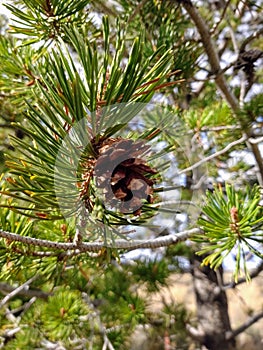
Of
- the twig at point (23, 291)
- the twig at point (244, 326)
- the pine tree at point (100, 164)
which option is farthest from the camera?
the twig at point (244, 326)

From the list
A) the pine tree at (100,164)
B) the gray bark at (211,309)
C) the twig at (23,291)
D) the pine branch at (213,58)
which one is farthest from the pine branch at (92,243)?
the gray bark at (211,309)

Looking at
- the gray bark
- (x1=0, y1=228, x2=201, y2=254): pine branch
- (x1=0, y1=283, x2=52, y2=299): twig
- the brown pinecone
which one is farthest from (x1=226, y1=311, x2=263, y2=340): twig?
the brown pinecone

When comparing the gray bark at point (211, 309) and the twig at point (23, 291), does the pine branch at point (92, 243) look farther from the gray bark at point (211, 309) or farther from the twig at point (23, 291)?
the gray bark at point (211, 309)

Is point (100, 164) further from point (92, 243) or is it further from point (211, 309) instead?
point (211, 309)

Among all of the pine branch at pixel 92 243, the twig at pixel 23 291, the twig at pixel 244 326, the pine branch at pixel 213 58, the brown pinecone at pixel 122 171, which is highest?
the pine branch at pixel 213 58

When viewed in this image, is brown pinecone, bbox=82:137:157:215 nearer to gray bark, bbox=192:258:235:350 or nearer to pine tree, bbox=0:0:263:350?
pine tree, bbox=0:0:263:350

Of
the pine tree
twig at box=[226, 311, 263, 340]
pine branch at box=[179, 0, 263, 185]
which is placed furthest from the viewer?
twig at box=[226, 311, 263, 340]

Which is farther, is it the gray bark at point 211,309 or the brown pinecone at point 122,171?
the gray bark at point 211,309

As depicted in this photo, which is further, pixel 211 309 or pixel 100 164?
pixel 211 309

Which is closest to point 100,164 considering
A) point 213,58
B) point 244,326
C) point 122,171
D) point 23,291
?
point 122,171

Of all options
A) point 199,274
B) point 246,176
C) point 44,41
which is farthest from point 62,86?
point 199,274
